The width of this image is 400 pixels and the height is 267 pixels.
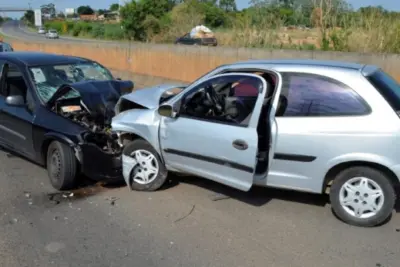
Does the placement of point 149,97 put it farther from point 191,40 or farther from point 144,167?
point 191,40

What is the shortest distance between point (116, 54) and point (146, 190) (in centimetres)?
1328

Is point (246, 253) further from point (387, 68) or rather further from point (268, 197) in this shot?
point (387, 68)

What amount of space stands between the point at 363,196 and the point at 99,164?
298 centimetres

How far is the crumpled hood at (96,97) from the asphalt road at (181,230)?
1.02 meters

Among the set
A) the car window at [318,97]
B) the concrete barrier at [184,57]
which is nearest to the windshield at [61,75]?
the car window at [318,97]

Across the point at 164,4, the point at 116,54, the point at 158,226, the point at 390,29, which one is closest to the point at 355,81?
the point at 158,226

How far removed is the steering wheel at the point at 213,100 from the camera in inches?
211

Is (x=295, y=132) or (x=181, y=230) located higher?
(x=295, y=132)

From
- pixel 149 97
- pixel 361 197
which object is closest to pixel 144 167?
pixel 149 97

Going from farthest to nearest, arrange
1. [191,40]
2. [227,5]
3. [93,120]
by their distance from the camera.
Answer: [227,5], [191,40], [93,120]

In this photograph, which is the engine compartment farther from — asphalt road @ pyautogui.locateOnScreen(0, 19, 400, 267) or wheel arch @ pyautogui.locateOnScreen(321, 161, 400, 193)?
wheel arch @ pyautogui.locateOnScreen(321, 161, 400, 193)

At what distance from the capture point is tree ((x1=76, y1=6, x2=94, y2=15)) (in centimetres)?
17338

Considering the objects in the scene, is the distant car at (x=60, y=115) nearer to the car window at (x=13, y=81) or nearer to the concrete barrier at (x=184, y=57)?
the car window at (x=13, y=81)

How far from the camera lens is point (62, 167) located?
5523mm
